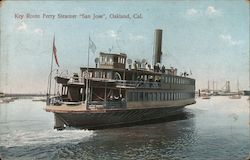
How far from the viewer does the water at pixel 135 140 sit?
722 cm

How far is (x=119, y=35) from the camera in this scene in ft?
25.7

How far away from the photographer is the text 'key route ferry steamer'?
30.1 feet

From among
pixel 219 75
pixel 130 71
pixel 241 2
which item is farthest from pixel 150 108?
pixel 241 2

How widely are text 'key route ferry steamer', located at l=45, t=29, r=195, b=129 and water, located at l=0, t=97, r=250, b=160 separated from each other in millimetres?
477

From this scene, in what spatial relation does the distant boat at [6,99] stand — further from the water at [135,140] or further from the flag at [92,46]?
the flag at [92,46]

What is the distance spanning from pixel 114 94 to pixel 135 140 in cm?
246

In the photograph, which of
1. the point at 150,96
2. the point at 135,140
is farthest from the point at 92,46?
the point at 150,96

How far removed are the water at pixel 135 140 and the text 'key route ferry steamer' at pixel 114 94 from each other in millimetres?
477

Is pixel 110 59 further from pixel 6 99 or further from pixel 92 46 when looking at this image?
pixel 6 99

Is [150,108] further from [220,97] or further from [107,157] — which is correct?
[107,157]

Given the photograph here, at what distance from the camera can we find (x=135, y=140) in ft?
27.5

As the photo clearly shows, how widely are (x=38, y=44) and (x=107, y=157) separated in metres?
3.32

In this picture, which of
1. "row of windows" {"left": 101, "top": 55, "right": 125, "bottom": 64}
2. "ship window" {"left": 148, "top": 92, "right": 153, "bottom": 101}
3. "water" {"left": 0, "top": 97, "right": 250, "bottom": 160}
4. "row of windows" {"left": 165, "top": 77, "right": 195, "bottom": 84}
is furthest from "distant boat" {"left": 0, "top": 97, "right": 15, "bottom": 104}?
"row of windows" {"left": 165, "top": 77, "right": 195, "bottom": 84}

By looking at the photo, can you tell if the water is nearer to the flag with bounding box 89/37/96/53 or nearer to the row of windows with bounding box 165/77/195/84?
the flag with bounding box 89/37/96/53
